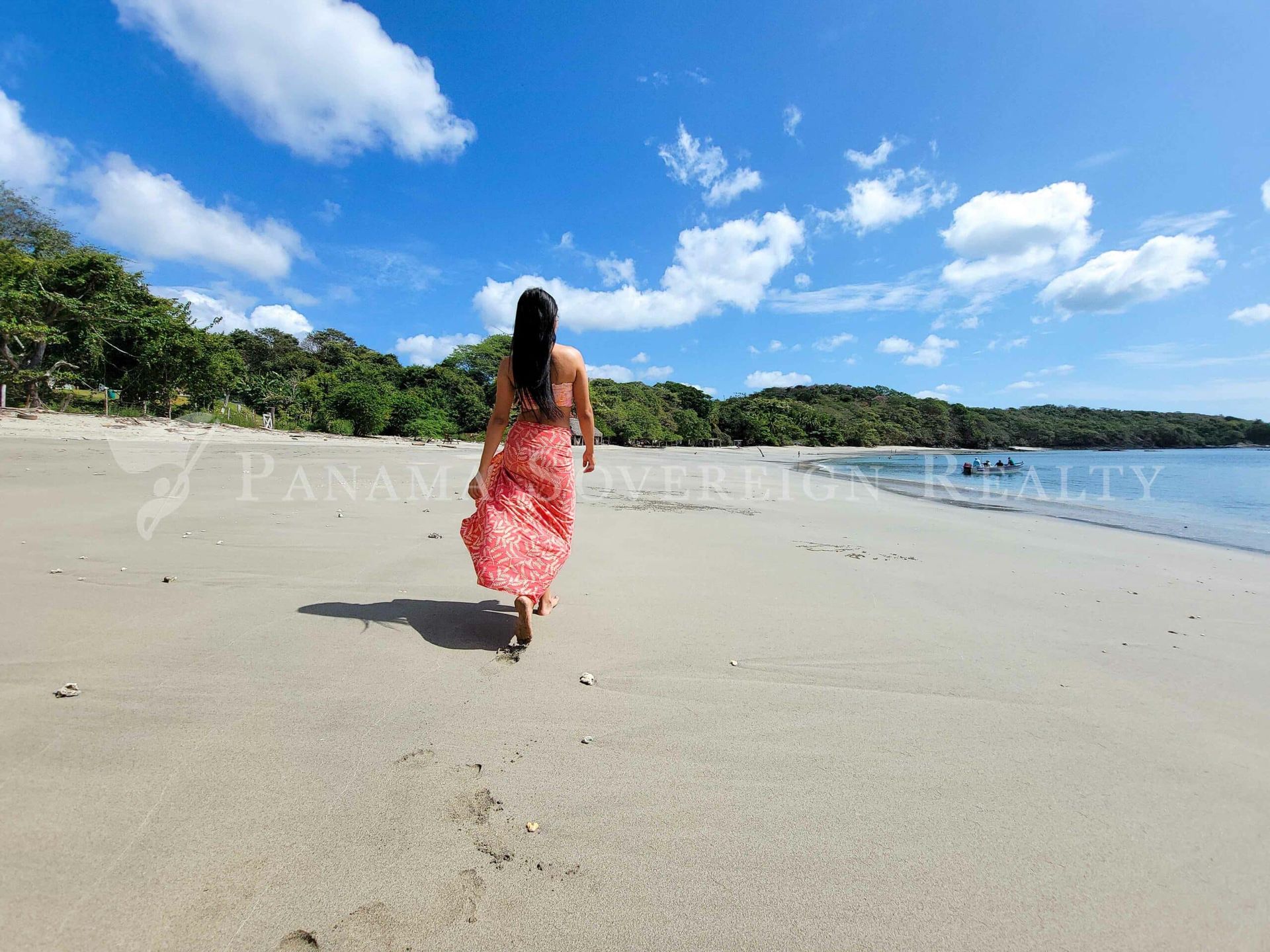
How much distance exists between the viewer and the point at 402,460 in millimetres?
12922

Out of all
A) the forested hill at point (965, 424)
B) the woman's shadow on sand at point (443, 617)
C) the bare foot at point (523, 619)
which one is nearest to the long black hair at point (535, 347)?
the bare foot at point (523, 619)

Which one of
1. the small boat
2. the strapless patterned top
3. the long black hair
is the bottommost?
the small boat

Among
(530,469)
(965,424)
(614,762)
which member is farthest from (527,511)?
(965,424)

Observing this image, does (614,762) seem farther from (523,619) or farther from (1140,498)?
(1140,498)

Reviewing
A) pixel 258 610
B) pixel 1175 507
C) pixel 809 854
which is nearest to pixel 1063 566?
pixel 809 854

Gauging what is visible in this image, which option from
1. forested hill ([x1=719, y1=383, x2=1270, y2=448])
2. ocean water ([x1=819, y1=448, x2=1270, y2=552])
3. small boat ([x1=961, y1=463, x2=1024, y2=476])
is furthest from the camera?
forested hill ([x1=719, y1=383, x2=1270, y2=448])

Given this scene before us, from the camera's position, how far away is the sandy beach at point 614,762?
3.92 ft

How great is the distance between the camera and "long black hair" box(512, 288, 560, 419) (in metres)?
2.71

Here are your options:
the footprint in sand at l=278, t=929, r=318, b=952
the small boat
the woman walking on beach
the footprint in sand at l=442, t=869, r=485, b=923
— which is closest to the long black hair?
the woman walking on beach

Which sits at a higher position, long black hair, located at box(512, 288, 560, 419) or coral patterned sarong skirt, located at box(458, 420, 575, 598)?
long black hair, located at box(512, 288, 560, 419)

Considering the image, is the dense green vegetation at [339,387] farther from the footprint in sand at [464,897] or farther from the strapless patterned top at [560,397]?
the footprint in sand at [464,897]

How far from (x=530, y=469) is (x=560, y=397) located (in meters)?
0.43

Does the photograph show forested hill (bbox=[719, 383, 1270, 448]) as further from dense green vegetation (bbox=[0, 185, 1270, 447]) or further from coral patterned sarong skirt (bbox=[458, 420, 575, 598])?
coral patterned sarong skirt (bbox=[458, 420, 575, 598])

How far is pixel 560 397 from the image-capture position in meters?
2.94
